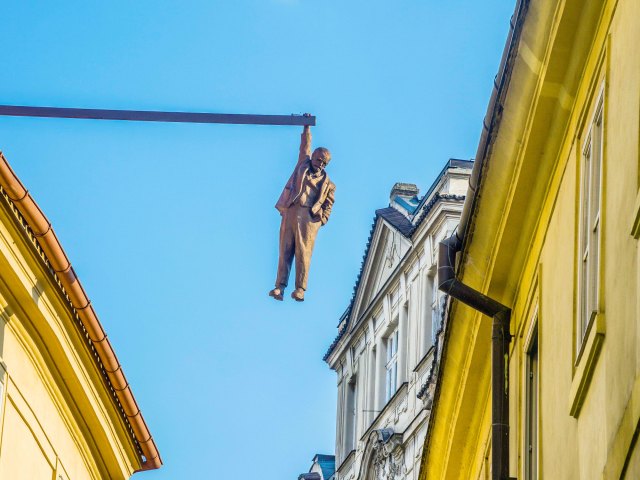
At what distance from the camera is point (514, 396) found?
15484mm

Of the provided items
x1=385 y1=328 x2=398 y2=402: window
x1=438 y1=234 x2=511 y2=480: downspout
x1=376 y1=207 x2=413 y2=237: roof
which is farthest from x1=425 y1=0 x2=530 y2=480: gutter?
x1=385 y1=328 x2=398 y2=402: window

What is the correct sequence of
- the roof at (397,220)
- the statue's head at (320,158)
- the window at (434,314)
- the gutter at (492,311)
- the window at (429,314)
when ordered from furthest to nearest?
the roof at (397,220)
the window at (429,314)
the window at (434,314)
the gutter at (492,311)
the statue's head at (320,158)

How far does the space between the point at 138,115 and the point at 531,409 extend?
4.77 m

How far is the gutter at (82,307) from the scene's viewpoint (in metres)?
16.2

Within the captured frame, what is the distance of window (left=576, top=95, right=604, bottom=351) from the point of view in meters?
11.6

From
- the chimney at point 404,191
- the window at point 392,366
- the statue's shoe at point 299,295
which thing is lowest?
the statue's shoe at point 299,295

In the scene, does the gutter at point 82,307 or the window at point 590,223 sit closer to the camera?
the window at point 590,223

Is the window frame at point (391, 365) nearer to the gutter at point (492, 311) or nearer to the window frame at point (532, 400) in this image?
the gutter at point (492, 311)

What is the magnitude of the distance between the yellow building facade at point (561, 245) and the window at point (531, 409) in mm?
16

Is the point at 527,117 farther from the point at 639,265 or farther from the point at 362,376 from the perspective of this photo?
the point at 362,376

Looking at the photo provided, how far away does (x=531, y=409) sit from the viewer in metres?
14.8

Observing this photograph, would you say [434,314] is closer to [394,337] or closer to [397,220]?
[394,337]

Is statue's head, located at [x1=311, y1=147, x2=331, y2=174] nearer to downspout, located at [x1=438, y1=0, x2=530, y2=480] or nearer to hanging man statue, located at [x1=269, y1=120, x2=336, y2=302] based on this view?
hanging man statue, located at [x1=269, y1=120, x2=336, y2=302]

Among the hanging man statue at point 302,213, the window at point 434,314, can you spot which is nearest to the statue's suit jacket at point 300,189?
the hanging man statue at point 302,213
